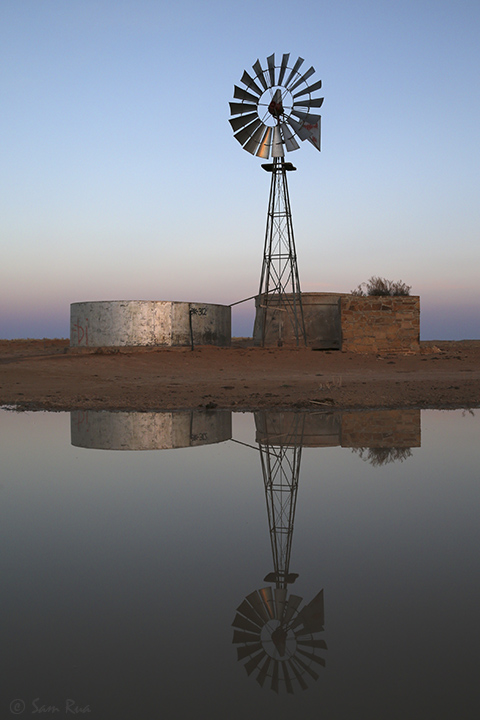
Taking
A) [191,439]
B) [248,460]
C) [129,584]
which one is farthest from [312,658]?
[191,439]

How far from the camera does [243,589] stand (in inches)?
121

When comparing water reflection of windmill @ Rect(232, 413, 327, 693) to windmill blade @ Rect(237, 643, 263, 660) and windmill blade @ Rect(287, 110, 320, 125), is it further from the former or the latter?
windmill blade @ Rect(287, 110, 320, 125)

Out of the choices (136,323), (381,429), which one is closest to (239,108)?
(136,323)

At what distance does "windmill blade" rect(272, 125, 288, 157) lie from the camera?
26562 millimetres

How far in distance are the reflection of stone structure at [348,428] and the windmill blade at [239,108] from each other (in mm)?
18461

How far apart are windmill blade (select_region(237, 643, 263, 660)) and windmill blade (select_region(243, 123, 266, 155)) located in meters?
25.7

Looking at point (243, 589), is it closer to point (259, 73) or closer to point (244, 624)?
point (244, 624)

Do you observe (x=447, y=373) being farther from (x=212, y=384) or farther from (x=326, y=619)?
(x=326, y=619)

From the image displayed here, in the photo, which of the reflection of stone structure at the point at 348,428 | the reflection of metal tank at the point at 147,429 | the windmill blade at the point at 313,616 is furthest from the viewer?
the reflection of metal tank at the point at 147,429

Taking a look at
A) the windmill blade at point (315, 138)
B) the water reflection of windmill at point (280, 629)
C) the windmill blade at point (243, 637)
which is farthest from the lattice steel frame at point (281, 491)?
the windmill blade at point (315, 138)

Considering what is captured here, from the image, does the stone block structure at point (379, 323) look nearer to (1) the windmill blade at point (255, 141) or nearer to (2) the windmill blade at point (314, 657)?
(1) the windmill blade at point (255, 141)

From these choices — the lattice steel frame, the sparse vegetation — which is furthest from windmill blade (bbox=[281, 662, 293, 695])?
the sparse vegetation

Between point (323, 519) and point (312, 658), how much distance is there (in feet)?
6.26

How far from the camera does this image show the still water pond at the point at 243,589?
223 cm
